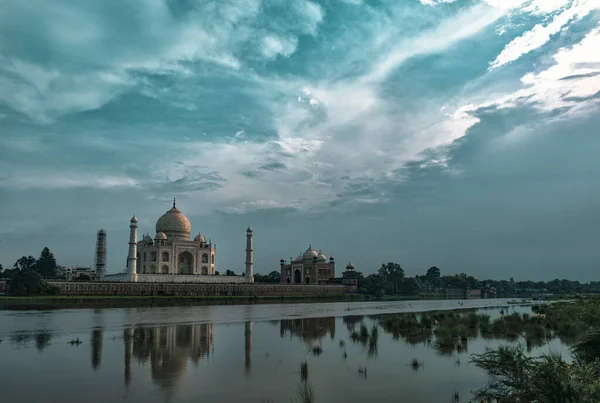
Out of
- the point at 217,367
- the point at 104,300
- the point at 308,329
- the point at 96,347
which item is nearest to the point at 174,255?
the point at 104,300

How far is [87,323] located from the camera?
31.5m

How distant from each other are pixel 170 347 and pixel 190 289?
178 feet

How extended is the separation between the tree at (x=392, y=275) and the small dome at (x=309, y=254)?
16.3 m

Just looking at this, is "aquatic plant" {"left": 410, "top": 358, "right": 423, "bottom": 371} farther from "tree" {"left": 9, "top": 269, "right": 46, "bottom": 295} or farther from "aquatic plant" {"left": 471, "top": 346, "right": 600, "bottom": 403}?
"tree" {"left": 9, "top": 269, "right": 46, "bottom": 295}

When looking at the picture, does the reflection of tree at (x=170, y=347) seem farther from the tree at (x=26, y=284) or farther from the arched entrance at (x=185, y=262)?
the arched entrance at (x=185, y=262)

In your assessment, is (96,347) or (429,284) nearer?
(96,347)

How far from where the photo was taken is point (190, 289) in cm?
7312

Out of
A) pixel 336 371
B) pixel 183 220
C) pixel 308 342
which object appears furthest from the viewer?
pixel 183 220

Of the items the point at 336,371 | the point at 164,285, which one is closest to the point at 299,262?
the point at 164,285

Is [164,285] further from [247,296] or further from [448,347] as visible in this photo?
[448,347]

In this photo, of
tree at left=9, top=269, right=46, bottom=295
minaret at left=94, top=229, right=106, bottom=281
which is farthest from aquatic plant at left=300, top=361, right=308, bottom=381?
minaret at left=94, top=229, right=106, bottom=281

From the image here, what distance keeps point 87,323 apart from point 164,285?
40.6 m

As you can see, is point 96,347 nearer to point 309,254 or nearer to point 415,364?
point 415,364

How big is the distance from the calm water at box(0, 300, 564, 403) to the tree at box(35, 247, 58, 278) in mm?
63193
